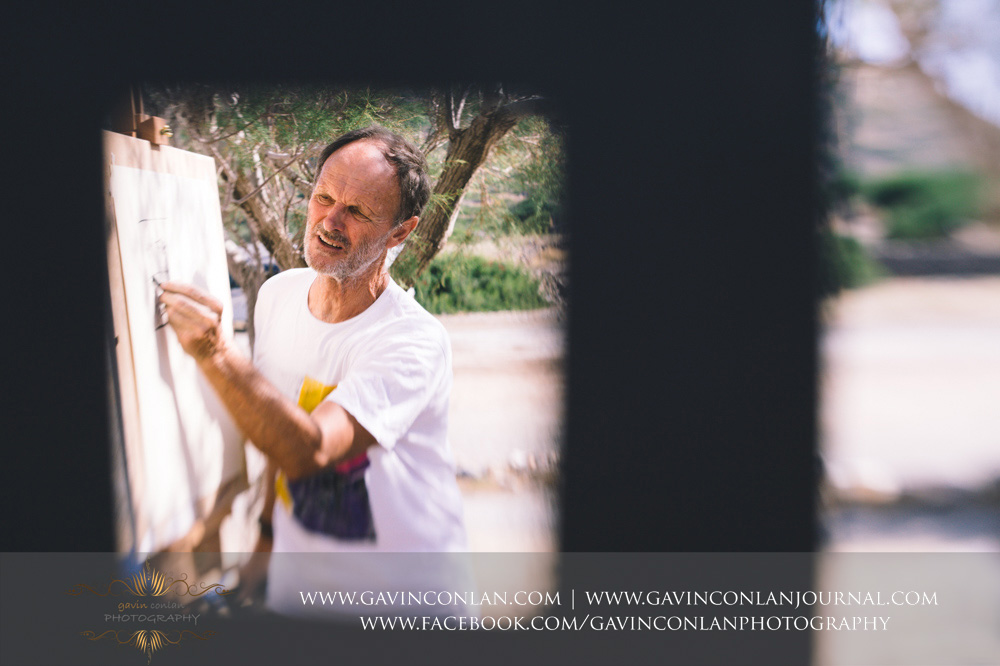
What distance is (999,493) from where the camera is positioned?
2.18 m

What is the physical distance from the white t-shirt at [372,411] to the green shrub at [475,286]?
3.1 inches

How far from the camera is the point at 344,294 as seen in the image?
213cm

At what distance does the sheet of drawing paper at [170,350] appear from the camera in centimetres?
212

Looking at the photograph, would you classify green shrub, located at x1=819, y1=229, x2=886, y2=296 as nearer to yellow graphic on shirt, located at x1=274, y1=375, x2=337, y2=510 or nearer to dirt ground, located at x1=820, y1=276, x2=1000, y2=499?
dirt ground, located at x1=820, y1=276, x2=1000, y2=499

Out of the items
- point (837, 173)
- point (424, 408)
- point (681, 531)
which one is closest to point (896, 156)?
point (837, 173)

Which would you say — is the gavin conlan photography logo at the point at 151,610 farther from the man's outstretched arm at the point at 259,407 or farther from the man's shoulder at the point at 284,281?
the man's shoulder at the point at 284,281

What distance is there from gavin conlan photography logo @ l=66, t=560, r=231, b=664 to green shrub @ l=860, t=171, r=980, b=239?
2588 mm

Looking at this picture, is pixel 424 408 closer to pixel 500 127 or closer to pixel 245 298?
pixel 245 298

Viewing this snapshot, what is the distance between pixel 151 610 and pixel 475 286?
1634mm

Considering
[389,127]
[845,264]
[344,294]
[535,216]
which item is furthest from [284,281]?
[845,264]

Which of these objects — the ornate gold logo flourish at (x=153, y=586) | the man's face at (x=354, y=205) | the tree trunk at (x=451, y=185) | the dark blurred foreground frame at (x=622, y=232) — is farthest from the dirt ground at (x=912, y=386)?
the ornate gold logo flourish at (x=153, y=586)

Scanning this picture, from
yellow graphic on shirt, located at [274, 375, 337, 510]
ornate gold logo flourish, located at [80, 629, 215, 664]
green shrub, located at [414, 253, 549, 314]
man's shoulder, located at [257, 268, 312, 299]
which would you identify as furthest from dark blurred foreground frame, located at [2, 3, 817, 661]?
yellow graphic on shirt, located at [274, 375, 337, 510]

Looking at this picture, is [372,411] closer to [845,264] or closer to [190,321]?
[190,321]

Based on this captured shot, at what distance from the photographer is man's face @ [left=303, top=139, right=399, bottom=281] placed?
207cm
